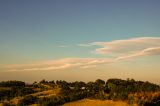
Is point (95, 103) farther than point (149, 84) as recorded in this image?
No

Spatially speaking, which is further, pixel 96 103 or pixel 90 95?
pixel 90 95

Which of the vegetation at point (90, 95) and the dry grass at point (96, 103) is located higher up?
the vegetation at point (90, 95)

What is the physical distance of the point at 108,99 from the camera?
5025 centimetres

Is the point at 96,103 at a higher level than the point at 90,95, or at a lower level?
lower

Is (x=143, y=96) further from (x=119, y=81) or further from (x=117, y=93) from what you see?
(x=119, y=81)

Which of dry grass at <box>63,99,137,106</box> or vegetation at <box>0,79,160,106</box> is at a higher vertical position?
vegetation at <box>0,79,160,106</box>

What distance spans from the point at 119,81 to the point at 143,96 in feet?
61.7

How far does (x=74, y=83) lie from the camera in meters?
69.3

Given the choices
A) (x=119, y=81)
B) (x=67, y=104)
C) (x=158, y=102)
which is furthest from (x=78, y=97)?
(x=119, y=81)

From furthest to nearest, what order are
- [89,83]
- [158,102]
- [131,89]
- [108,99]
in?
[89,83]
[131,89]
[108,99]
[158,102]

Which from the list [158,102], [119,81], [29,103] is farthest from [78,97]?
[119,81]

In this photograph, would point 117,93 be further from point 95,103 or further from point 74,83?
point 74,83

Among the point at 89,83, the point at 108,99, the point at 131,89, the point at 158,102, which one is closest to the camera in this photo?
the point at 158,102

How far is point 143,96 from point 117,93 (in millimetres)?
4853
